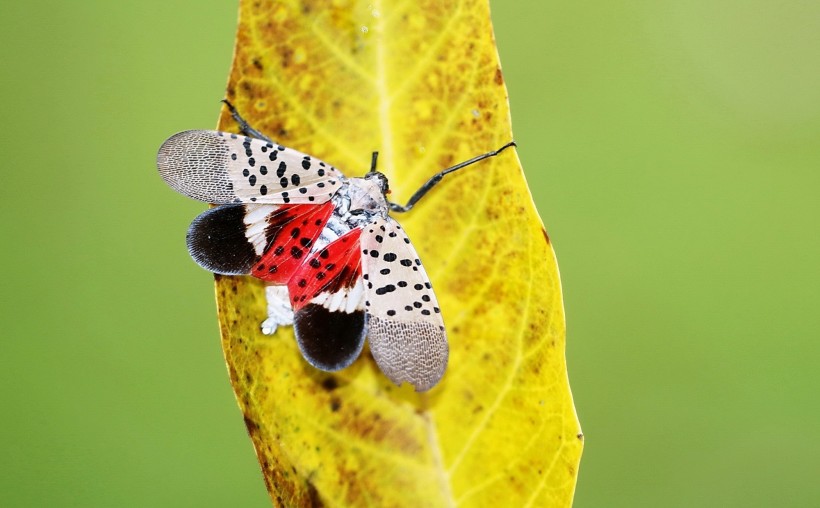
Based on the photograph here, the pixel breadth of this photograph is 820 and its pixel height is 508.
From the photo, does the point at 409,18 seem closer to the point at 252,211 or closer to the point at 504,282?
the point at 504,282

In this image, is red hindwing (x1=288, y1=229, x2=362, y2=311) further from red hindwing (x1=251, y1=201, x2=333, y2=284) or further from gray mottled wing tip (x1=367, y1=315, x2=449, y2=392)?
gray mottled wing tip (x1=367, y1=315, x2=449, y2=392)

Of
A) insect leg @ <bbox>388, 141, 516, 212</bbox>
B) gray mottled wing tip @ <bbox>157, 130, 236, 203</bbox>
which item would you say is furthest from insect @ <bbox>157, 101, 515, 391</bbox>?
insect leg @ <bbox>388, 141, 516, 212</bbox>

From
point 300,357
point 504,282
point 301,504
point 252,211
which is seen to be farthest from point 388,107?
point 301,504

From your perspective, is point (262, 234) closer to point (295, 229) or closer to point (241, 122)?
point (295, 229)

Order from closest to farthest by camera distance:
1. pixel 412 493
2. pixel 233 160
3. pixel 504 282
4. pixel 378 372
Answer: pixel 412 493 < pixel 504 282 < pixel 378 372 < pixel 233 160

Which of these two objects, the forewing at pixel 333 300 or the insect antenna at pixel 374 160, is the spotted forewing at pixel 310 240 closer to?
the forewing at pixel 333 300

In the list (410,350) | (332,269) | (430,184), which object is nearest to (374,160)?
(430,184)
